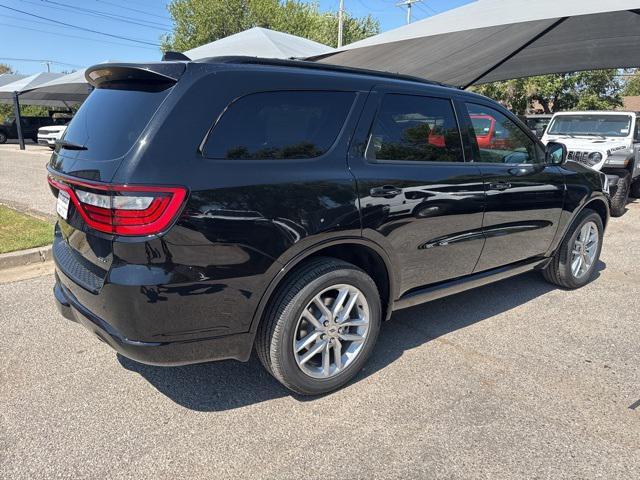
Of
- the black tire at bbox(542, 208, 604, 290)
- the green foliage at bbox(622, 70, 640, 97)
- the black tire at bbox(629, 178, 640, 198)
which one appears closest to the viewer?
the black tire at bbox(542, 208, 604, 290)

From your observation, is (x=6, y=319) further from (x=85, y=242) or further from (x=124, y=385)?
(x=85, y=242)

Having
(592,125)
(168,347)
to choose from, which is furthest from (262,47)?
(168,347)

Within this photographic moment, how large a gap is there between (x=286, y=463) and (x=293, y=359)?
1.80ft

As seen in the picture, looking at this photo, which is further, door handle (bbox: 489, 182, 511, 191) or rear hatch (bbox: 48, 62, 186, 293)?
door handle (bbox: 489, 182, 511, 191)

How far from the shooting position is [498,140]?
13.2ft

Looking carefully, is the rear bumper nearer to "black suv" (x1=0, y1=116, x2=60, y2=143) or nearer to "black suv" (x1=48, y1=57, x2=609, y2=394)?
"black suv" (x1=48, y1=57, x2=609, y2=394)

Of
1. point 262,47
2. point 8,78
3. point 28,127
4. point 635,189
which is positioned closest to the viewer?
point 635,189

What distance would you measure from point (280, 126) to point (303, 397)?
5.30 ft

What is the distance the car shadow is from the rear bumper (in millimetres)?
474

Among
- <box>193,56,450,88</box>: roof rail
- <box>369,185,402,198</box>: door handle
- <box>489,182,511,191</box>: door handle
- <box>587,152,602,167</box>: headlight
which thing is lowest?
<box>587,152,602,167</box>: headlight

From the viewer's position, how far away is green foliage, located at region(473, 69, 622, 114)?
2680cm

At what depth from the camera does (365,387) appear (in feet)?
10.0

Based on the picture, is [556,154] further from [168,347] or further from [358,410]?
[168,347]

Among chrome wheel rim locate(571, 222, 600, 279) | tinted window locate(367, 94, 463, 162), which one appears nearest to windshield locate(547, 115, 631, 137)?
chrome wheel rim locate(571, 222, 600, 279)
